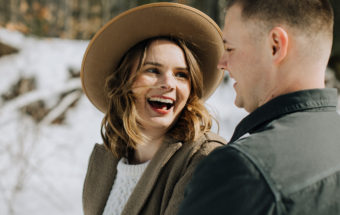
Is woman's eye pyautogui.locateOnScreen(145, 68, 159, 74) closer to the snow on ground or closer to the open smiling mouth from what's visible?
the open smiling mouth

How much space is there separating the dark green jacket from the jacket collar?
68mm

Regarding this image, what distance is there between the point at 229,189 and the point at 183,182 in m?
0.62

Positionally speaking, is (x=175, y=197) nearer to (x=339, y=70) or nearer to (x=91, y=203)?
(x=91, y=203)

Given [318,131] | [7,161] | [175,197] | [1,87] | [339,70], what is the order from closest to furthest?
[318,131], [175,197], [7,161], [1,87], [339,70]

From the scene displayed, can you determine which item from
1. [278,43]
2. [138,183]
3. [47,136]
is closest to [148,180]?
[138,183]

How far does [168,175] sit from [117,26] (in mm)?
830

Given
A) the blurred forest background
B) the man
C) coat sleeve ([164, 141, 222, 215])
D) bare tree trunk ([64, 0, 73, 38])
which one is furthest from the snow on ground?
bare tree trunk ([64, 0, 73, 38])

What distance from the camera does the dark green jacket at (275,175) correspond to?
2.74 feet

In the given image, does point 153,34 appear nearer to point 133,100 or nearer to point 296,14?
point 133,100

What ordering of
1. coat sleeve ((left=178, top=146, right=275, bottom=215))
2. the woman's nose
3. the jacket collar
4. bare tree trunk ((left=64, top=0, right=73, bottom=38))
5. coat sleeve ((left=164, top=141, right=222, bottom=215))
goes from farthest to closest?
bare tree trunk ((left=64, top=0, right=73, bottom=38)) < the woman's nose < coat sleeve ((left=164, top=141, right=222, bottom=215)) < the jacket collar < coat sleeve ((left=178, top=146, right=275, bottom=215))

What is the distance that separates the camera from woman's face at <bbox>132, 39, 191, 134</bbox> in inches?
67.9

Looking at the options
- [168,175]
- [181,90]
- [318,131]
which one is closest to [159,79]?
[181,90]

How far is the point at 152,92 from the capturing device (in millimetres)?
1749

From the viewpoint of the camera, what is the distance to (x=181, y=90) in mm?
1756
